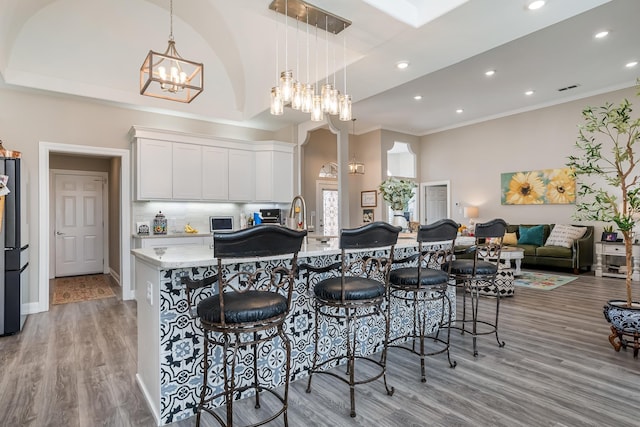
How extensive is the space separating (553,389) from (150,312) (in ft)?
8.49

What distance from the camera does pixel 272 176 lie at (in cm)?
596

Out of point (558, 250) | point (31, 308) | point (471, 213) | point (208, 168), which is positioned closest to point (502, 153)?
point (471, 213)

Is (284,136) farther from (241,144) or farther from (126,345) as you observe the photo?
(126,345)

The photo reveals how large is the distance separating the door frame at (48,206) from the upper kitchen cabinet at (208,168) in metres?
0.27

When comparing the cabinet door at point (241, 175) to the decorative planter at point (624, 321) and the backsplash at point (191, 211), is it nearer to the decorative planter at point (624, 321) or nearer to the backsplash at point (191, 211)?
the backsplash at point (191, 211)

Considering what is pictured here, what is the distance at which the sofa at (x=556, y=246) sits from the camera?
645cm

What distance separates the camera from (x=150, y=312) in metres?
2.09

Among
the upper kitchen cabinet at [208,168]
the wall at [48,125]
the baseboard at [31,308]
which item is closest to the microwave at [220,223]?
the upper kitchen cabinet at [208,168]

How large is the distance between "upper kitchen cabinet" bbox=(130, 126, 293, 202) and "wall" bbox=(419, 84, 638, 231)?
4.94 m

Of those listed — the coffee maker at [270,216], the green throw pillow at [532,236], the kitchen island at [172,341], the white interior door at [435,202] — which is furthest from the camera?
the white interior door at [435,202]

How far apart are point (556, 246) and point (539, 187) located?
1.41m

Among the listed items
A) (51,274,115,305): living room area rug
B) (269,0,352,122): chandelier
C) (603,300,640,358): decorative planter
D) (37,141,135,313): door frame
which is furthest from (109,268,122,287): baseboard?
(603,300,640,358): decorative planter

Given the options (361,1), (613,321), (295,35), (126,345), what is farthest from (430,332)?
(295,35)

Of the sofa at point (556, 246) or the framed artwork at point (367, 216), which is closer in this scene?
the sofa at point (556, 246)
